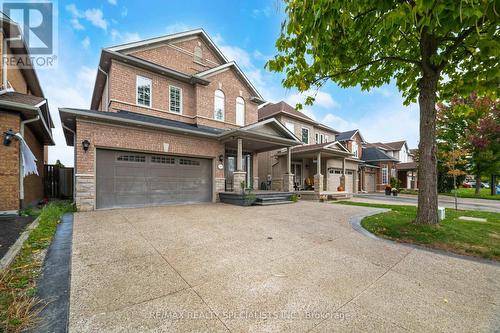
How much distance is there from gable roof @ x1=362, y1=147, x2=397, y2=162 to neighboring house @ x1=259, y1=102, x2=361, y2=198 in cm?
487

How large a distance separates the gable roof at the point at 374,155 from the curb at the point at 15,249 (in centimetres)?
2760

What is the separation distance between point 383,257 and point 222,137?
8750mm

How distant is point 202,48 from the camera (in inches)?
577

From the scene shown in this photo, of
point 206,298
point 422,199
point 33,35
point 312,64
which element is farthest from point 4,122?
point 422,199

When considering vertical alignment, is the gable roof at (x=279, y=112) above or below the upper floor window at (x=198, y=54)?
below

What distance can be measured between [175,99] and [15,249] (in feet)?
34.6

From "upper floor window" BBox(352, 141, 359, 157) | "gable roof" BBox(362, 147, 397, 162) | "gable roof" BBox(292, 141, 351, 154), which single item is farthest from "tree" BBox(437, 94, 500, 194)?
"gable roof" BBox(292, 141, 351, 154)

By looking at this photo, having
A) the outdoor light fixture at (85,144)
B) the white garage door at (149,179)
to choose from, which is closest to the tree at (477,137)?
the white garage door at (149,179)

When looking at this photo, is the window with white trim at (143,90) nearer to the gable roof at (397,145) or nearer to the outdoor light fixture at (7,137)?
the outdoor light fixture at (7,137)

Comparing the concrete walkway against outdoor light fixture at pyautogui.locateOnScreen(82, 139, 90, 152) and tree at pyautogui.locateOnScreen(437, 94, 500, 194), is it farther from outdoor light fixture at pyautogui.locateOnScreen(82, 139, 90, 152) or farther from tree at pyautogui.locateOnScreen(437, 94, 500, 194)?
outdoor light fixture at pyautogui.locateOnScreen(82, 139, 90, 152)

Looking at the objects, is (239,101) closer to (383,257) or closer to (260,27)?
(260,27)

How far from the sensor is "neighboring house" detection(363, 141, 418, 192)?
78.7 ft

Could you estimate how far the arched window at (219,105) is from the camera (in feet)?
44.8

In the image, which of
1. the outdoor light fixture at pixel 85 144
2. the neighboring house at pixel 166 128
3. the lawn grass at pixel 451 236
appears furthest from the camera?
the neighboring house at pixel 166 128
